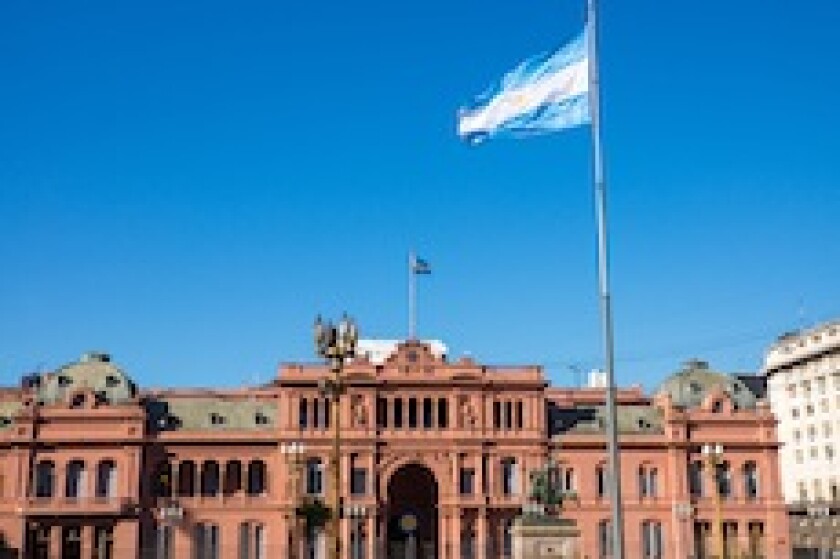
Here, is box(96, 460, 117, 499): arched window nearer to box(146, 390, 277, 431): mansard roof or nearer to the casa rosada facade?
the casa rosada facade

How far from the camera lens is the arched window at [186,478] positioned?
262 ft

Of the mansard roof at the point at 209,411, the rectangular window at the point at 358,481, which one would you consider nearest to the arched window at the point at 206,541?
the mansard roof at the point at 209,411

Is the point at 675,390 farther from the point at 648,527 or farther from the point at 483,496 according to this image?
the point at 483,496

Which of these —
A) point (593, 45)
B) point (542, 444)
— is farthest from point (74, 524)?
point (593, 45)

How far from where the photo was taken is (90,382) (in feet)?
268

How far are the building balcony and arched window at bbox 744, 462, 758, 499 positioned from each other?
154 feet

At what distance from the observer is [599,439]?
82688 millimetres

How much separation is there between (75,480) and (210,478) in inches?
385

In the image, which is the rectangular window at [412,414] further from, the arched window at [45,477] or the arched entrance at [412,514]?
the arched window at [45,477]

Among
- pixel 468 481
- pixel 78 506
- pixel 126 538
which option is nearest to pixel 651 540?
pixel 468 481

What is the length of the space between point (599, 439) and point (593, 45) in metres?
58.7

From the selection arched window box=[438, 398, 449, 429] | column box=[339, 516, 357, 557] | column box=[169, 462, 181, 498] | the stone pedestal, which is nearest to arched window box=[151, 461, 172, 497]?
column box=[169, 462, 181, 498]

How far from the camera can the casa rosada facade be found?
255ft

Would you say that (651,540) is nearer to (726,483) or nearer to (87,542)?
(726,483)
